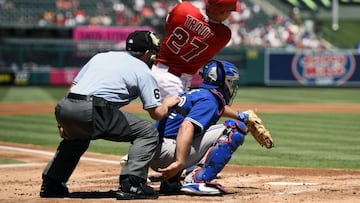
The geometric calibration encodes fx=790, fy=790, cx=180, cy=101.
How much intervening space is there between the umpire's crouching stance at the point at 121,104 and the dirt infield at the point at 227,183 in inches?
11.4

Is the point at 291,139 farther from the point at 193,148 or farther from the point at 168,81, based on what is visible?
the point at 193,148

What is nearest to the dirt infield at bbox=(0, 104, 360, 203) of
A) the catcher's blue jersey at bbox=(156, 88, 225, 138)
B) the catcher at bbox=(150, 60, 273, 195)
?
the catcher at bbox=(150, 60, 273, 195)

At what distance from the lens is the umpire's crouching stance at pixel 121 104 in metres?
6.05

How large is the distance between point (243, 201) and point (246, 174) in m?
2.10

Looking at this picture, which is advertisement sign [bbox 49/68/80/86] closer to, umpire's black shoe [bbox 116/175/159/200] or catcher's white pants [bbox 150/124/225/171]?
catcher's white pants [bbox 150/124/225/171]

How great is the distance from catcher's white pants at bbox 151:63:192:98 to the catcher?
910 mm

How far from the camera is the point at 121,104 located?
621 centimetres

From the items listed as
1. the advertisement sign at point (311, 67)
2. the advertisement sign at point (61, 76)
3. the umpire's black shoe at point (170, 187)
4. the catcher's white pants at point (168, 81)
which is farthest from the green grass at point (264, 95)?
the umpire's black shoe at point (170, 187)

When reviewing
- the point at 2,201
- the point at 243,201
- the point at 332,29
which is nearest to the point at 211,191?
the point at 243,201

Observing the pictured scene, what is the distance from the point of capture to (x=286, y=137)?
40.2 feet

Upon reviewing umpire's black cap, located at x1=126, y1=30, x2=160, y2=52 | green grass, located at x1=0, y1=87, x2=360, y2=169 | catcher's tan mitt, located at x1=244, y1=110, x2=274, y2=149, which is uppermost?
umpire's black cap, located at x1=126, y1=30, x2=160, y2=52

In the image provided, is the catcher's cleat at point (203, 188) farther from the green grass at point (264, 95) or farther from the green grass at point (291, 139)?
the green grass at point (264, 95)

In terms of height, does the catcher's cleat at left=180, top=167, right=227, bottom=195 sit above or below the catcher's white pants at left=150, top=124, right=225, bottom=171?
below

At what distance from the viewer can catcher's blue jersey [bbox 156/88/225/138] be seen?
621 cm
